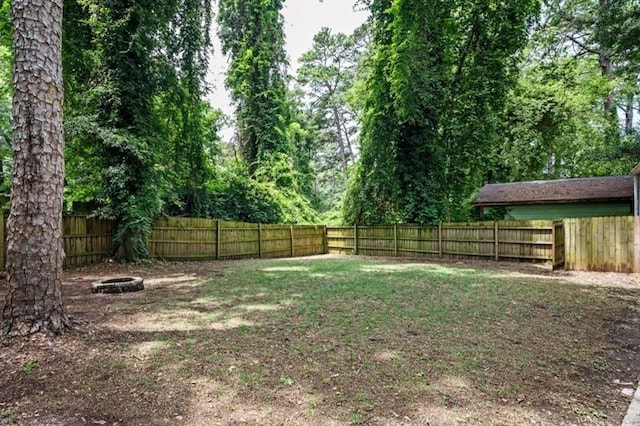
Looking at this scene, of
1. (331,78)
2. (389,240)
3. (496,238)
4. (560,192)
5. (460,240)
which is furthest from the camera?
(331,78)

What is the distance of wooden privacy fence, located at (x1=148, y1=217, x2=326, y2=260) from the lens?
11.1 metres

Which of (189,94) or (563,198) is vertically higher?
(189,94)

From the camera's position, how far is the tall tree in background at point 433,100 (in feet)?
45.4

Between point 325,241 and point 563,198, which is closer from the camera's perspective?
point 563,198

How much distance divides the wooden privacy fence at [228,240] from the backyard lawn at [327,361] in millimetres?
5235

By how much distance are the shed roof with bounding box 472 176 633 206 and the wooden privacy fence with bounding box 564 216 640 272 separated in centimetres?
636

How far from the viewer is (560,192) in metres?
15.4

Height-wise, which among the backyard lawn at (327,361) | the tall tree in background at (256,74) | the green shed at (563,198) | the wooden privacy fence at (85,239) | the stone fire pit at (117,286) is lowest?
the backyard lawn at (327,361)

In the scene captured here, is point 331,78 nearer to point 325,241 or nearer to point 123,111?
point 325,241

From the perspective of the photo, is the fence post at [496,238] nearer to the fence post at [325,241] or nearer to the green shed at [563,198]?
the green shed at [563,198]

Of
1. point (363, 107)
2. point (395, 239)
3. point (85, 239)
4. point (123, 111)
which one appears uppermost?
point (363, 107)

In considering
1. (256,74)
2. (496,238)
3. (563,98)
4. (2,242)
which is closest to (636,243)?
(496,238)

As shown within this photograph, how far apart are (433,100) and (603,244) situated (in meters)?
8.14

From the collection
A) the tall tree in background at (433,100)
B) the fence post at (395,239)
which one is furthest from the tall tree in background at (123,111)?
the fence post at (395,239)
